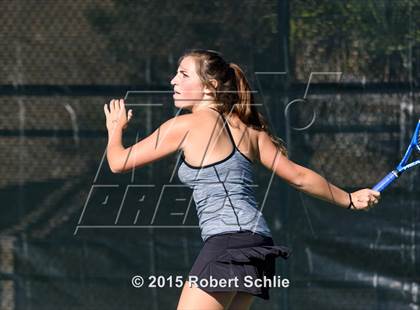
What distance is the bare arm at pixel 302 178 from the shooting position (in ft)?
11.3

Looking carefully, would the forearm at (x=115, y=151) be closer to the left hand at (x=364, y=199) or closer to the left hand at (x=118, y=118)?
the left hand at (x=118, y=118)

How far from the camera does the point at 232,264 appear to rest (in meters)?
3.29

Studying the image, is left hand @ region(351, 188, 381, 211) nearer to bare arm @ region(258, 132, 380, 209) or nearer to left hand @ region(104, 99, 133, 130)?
bare arm @ region(258, 132, 380, 209)

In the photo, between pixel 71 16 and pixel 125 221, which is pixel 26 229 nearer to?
pixel 125 221

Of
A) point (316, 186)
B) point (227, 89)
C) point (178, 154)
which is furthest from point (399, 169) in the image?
point (178, 154)

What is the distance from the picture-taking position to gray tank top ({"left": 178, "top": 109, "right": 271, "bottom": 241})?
130 inches

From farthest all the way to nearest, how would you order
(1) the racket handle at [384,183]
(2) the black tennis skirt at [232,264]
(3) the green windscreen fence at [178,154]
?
1. (3) the green windscreen fence at [178,154]
2. (1) the racket handle at [384,183]
3. (2) the black tennis skirt at [232,264]

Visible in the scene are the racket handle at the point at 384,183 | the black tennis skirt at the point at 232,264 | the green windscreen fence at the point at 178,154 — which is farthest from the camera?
the green windscreen fence at the point at 178,154

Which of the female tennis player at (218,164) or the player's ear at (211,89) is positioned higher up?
the player's ear at (211,89)

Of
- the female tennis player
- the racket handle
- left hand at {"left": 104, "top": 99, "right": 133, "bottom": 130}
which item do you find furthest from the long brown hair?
the racket handle

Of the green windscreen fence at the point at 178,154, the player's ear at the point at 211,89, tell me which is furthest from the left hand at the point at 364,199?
the green windscreen fence at the point at 178,154

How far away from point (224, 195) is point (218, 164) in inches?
4.3

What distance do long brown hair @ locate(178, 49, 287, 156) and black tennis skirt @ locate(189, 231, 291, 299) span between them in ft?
1.27

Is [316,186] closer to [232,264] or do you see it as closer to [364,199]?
[364,199]
